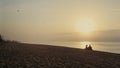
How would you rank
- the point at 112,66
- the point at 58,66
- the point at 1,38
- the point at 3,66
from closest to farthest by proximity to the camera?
the point at 3,66, the point at 58,66, the point at 112,66, the point at 1,38

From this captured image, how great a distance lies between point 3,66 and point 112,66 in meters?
9.04

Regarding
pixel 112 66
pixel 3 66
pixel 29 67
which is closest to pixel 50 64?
pixel 29 67

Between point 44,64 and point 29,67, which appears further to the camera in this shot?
point 44,64

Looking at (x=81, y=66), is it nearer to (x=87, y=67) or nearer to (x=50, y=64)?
(x=87, y=67)

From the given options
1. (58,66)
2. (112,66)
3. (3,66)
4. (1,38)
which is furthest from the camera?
(1,38)

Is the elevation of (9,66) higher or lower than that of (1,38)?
lower

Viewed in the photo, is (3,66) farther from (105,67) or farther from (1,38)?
(1,38)

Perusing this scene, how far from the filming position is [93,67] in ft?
72.3

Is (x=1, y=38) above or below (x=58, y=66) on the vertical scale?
above

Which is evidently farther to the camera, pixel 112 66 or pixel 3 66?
pixel 112 66

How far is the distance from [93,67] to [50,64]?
3.36 meters

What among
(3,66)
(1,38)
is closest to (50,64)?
(3,66)

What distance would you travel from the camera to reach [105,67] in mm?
22469

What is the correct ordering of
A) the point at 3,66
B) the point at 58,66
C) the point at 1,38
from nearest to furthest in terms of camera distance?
the point at 3,66 → the point at 58,66 → the point at 1,38
